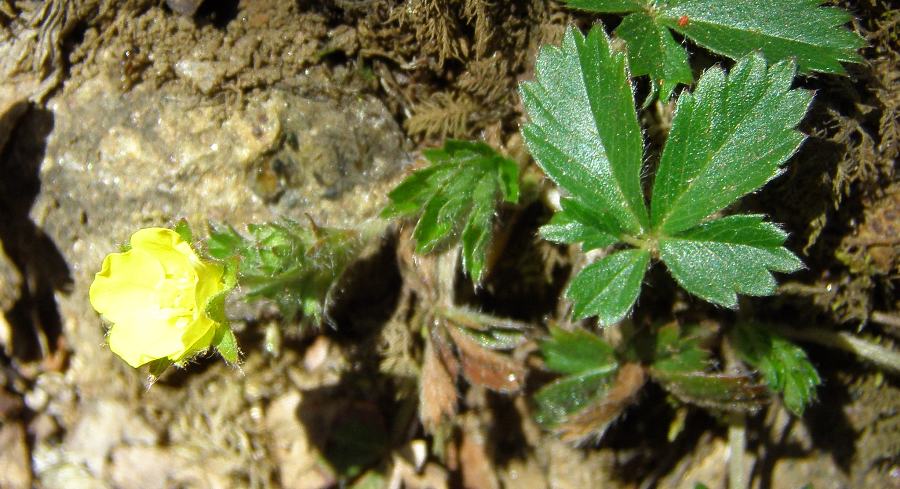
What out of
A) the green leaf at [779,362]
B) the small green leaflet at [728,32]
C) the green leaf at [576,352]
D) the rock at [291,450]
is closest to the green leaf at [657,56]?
the small green leaflet at [728,32]

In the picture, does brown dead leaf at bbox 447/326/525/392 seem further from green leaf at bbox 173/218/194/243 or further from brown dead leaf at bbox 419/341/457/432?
green leaf at bbox 173/218/194/243

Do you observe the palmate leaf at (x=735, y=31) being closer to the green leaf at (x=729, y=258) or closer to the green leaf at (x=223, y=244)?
the green leaf at (x=729, y=258)

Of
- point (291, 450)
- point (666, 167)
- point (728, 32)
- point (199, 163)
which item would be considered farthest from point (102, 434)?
point (728, 32)

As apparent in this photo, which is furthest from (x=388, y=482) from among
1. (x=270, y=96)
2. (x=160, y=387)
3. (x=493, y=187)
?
(x=270, y=96)

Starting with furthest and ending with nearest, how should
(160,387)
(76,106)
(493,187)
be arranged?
(160,387) → (76,106) → (493,187)

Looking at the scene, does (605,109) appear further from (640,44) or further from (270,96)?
(270,96)

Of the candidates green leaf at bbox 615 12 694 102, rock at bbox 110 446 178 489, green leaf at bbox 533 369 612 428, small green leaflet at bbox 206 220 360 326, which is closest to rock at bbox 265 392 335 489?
rock at bbox 110 446 178 489
